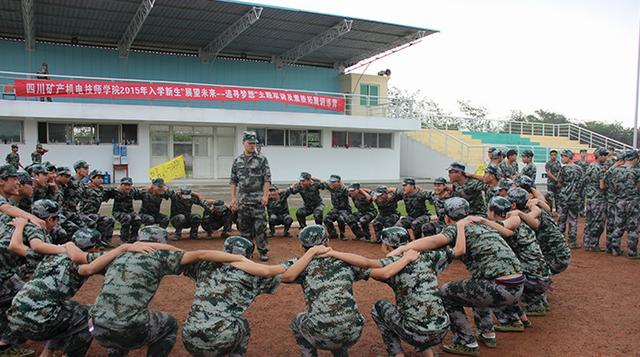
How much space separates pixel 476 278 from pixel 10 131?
20900 millimetres

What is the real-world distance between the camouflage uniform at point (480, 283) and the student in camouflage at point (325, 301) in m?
1.18

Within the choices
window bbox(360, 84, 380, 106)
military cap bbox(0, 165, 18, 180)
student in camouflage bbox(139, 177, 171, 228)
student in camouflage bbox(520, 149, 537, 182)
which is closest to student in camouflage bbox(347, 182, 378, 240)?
student in camouflage bbox(520, 149, 537, 182)

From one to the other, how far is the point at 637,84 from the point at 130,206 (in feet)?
80.0

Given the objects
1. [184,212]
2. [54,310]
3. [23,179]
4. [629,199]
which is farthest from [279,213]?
[54,310]

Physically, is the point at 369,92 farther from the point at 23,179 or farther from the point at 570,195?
the point at 23,179

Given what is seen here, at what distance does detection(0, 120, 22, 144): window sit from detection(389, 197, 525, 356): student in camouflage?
2043 centimetres

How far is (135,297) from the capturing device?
3.96 meters

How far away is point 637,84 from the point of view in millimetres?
24203

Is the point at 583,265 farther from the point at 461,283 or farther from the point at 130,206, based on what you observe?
the point at 130,206

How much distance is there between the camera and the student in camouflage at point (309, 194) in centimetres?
1115

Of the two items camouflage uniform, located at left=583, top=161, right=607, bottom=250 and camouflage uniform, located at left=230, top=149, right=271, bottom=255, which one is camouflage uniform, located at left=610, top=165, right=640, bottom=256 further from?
camouflage uniform, located at left=230, top=149, right=271, bottom=255

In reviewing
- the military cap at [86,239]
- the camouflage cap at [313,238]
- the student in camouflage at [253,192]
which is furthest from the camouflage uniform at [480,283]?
the student in camouflage at [253,192]

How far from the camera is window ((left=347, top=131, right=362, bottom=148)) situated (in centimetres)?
2684

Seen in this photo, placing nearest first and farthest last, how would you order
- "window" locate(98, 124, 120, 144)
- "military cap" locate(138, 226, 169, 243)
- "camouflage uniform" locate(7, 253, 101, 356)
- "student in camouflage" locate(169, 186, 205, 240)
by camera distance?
"camouflage uniform" locate(7, 253, 101, 356) → "military cap" locate(138, 226, 169, 243) → "student in camouflage" locate(169, 186, 205, 240) → "window" locate(98, 124, 120, 144)
